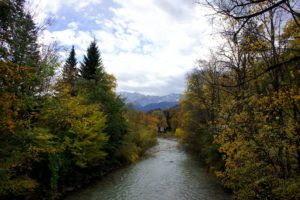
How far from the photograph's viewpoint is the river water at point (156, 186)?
42.4 ft

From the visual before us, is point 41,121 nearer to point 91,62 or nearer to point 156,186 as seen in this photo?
point 156,186

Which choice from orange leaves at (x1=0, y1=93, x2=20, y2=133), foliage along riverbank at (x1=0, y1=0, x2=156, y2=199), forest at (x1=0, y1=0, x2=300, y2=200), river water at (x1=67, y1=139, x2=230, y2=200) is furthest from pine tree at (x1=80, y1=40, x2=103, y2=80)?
orange leaves at (x1=0, y1=93, x2=20, y2=133)

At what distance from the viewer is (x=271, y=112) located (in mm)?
8508

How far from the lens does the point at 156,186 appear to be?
1519cm

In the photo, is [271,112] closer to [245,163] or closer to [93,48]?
[245,163]

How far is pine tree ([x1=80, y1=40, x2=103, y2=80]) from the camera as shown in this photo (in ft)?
81.9

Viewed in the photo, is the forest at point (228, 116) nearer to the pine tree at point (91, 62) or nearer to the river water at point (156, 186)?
the river water at point (156, 186)

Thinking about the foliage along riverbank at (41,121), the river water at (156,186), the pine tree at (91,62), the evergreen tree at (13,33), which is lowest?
the river water at (156,186)

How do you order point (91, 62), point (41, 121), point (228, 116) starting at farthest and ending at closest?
point (91, 62), point (41, 121), point (228, 116)

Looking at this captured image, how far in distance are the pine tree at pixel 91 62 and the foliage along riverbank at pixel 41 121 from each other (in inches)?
92.8

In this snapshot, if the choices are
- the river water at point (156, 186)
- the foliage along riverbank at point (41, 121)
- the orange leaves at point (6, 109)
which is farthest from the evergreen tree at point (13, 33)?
the river water at point (156, 186)

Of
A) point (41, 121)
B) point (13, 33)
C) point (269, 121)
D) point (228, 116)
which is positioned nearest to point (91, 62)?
point (41, 121)

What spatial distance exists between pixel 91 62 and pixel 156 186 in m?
15.7

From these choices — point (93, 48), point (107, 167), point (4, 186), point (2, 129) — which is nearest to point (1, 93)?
point (2, 129)
